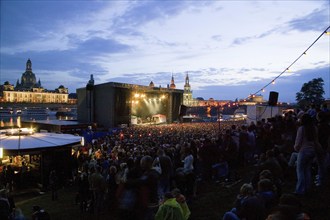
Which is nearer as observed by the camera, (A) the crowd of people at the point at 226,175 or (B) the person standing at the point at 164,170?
(A) the crowd of people at the point at 226,175

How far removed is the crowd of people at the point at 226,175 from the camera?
4266mm

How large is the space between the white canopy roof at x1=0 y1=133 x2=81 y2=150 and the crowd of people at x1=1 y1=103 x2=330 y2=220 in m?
3.06

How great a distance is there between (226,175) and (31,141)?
9459 millimetres

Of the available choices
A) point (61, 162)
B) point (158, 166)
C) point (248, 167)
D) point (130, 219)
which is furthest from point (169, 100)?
point (130, 219)

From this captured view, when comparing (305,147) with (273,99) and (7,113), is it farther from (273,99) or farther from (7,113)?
(7,113)

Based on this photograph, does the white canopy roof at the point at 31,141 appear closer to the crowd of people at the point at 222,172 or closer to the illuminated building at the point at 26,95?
the crowd of people at the point at 222,172

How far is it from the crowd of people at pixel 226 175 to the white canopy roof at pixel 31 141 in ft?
10.0

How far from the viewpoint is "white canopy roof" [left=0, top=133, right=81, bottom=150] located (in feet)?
41.5

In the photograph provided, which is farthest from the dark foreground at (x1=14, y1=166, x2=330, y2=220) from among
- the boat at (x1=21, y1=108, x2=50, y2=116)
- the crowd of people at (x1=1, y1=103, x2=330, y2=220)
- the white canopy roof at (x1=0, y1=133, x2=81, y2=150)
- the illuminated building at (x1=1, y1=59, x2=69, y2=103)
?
the illuminated building at (x1=1, y1=59, x2=69, y2=103)

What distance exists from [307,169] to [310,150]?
1.58 ft

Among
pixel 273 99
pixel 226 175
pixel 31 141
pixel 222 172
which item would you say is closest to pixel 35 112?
pixel 31 141

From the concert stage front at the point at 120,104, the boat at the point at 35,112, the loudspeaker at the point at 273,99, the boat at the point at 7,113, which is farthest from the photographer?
the boat at the point at 35,112

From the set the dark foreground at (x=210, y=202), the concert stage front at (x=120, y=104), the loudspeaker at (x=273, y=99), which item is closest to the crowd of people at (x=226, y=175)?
the dark foreground at (x=210, y=202)

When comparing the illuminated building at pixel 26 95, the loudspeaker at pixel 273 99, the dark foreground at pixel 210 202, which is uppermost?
the illuminated building at pixel 26 95
